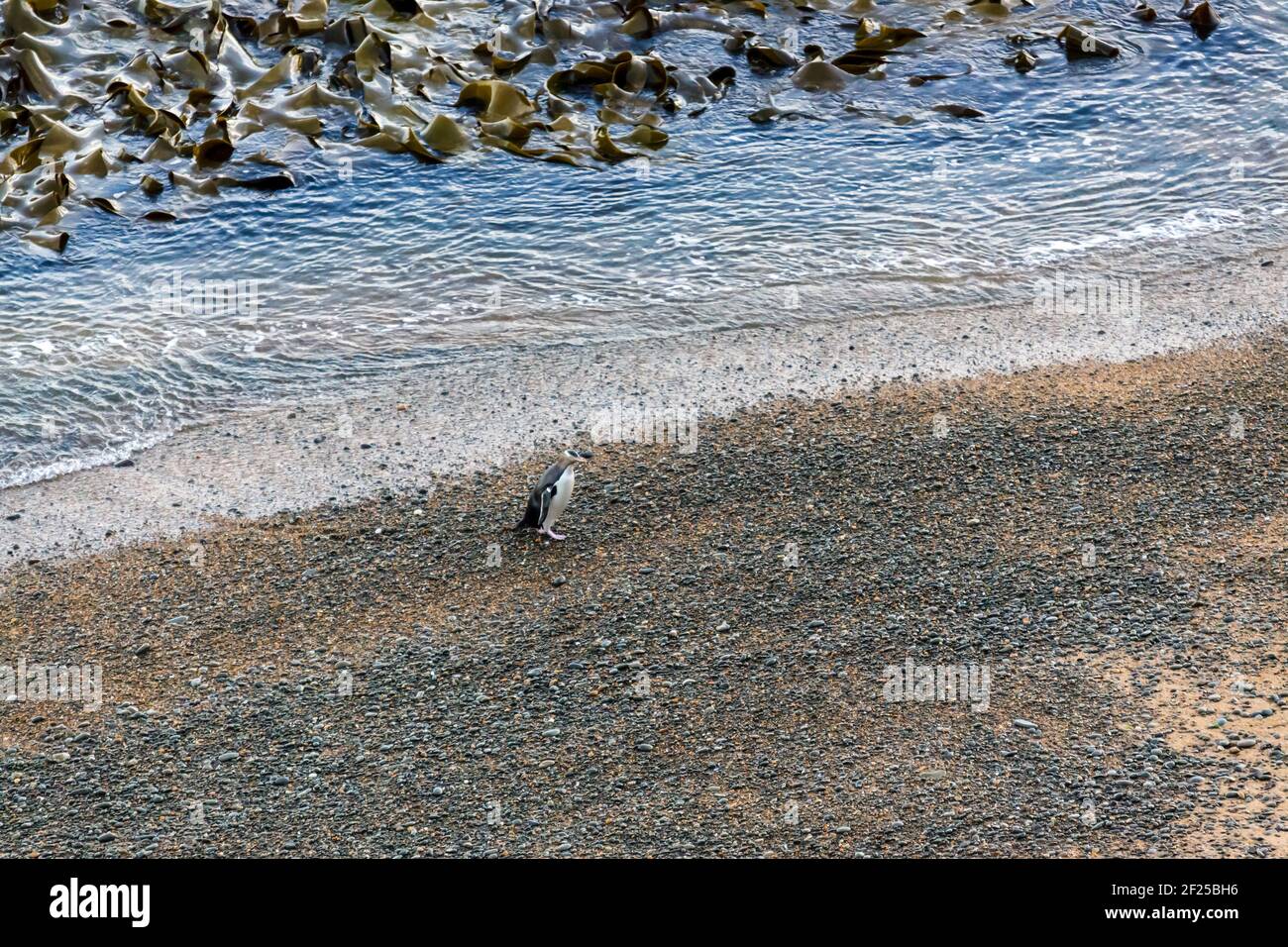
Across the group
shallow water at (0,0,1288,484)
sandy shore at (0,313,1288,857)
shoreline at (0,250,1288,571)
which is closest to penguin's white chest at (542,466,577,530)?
sandy shore at (0,313,1288,857)

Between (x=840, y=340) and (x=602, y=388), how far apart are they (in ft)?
6.52

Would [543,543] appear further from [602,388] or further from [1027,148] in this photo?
[1027,148]

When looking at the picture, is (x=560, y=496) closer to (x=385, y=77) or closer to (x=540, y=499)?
(x=540, y=499)

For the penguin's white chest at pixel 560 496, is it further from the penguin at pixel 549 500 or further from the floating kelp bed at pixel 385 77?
the floating kelp bed at pixel 385 77

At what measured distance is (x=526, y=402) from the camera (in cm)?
978

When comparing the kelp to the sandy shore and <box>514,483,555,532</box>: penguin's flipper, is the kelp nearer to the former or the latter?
the sandy shore

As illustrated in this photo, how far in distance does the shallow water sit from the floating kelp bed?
20 centimetres

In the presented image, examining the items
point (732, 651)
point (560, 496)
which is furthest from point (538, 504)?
point (732, 651)

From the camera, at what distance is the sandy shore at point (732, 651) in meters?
6.11

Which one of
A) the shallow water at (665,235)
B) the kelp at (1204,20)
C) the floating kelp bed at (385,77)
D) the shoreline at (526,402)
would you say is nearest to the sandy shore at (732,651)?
the shoreline at (526,402)

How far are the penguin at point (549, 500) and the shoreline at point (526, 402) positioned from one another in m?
1.04

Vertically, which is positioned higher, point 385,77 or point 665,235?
point 385,77

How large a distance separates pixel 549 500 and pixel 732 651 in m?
1.52

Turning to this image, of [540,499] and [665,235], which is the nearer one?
[540,499]
